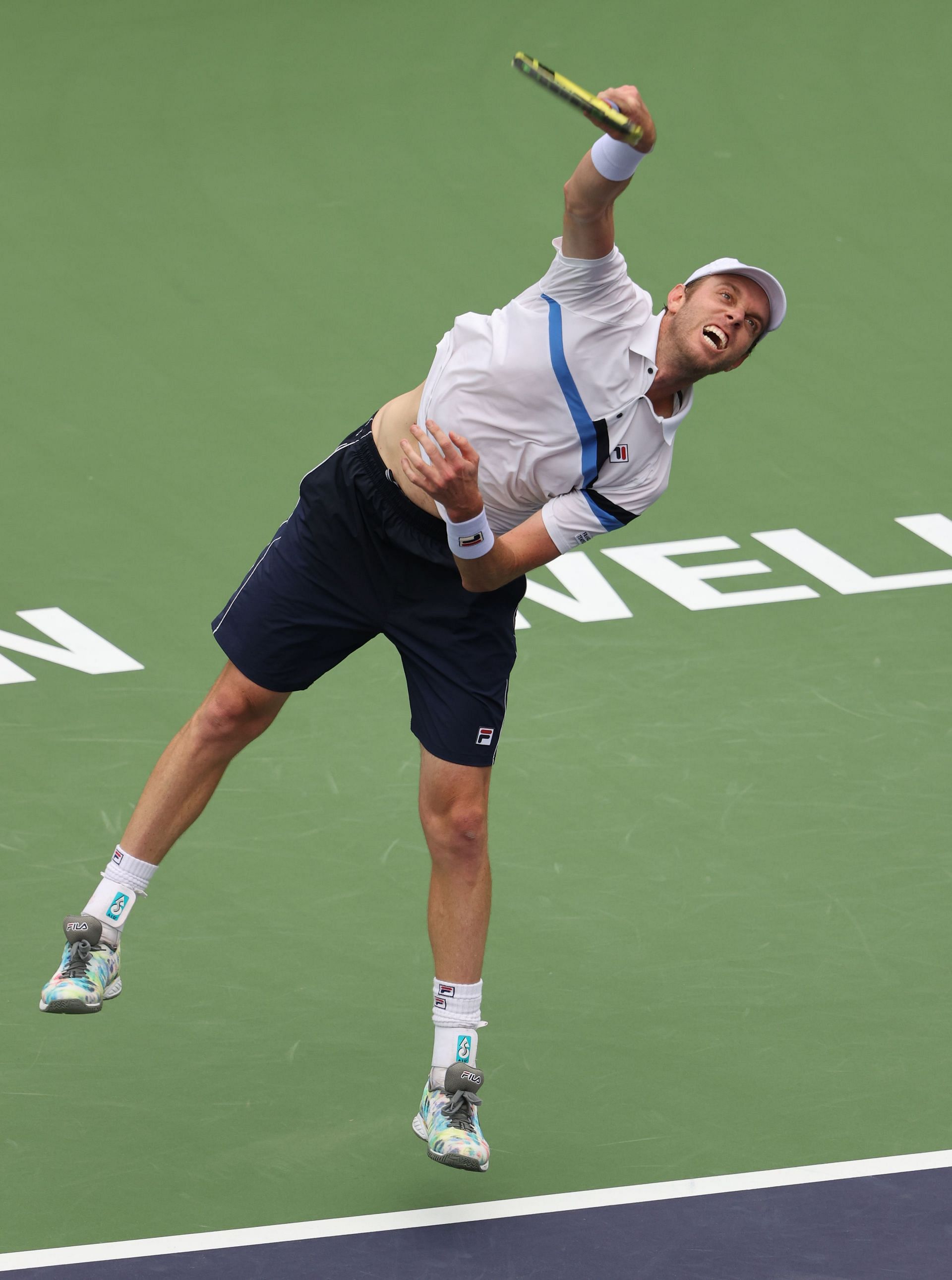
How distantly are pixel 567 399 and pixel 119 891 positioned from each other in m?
1.99

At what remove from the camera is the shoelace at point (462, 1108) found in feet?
18.8

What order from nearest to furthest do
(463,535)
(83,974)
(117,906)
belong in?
(463,535) → (83,974) → (117,906)

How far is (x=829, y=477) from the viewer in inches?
403

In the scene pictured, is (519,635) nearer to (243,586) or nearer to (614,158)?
(243,586)

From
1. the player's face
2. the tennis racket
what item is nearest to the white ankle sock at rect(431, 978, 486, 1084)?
the player's face

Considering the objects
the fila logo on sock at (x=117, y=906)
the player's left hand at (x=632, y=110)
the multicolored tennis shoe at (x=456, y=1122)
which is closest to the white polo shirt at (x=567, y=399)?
the player's left hand at (x=632, y=110)

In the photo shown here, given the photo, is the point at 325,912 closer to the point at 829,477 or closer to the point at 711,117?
the point at 829,477

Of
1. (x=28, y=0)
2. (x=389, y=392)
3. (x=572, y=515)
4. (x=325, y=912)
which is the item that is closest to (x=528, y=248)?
(x=389, y=392)

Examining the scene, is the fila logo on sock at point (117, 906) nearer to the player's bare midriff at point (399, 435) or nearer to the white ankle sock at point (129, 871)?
the white ankle sock at point (129, 871)

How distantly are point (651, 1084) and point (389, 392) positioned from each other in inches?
199

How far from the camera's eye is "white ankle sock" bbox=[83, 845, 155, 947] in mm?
6180

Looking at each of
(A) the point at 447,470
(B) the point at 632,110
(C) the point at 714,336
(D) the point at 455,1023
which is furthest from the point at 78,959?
(B) the point at 632,110

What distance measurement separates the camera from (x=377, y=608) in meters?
6.04

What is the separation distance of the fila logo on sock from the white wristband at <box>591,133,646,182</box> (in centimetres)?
253
